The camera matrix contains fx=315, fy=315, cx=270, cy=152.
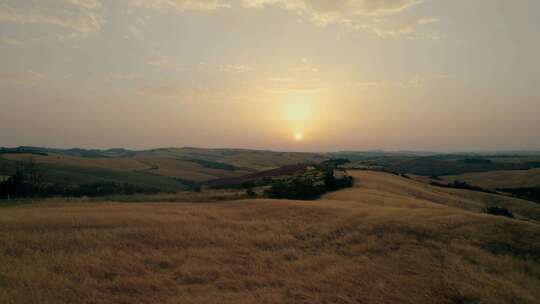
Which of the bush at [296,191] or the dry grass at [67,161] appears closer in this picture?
the bush at [296,191]

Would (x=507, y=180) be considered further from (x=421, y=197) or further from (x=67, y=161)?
(x=67, y=161)

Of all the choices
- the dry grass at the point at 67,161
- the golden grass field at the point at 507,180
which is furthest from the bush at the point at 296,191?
the dry grass at the point at 67,161

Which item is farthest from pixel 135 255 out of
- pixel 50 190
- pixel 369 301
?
pixel 50 190

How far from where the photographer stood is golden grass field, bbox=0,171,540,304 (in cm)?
1240

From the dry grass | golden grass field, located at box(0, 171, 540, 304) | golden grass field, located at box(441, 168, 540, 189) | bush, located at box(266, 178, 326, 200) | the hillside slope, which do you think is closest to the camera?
golden grass field, located at box(0, 171, 540, 304)

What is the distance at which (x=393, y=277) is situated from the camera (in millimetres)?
14367

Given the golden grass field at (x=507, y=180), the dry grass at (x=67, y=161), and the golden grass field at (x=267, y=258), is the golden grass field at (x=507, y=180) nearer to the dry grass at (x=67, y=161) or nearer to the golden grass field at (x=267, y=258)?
the golden grass field at (x=267, y=258)

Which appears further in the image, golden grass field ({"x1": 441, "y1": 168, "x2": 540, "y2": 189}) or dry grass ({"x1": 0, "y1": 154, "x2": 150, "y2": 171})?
dry grass ({"x1": 0, "y1": 154, "x2": 150, "y2": 171})

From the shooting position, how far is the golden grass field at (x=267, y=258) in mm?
12398

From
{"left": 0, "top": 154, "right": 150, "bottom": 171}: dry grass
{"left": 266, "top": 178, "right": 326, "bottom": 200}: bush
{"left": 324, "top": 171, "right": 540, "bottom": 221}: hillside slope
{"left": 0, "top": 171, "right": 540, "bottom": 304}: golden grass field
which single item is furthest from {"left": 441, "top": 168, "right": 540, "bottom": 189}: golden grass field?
{"left": 0, "top": 154, "right": 150, "bottom": 171}: dry grass

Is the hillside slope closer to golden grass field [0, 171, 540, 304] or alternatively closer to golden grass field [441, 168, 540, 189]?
golden grass field [0, 171, 540, 304]

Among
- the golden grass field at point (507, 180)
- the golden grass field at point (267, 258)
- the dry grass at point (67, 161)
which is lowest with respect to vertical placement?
the golden grass field at point (507, 180)

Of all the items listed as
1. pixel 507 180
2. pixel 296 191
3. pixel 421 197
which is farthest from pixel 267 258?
pixel 507 180

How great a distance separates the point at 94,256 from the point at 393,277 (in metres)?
13.8
